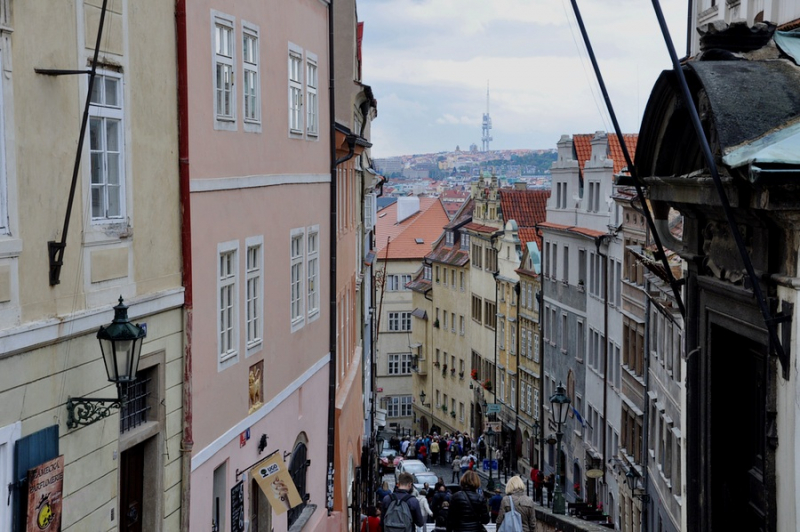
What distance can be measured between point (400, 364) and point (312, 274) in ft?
220

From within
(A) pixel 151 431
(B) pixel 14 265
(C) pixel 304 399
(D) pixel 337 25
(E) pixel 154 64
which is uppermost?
(D) pixel 337 25

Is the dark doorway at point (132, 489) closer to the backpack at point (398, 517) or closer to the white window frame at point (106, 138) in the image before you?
the white window frame at point (106, 138)

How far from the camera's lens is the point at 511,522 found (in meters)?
13.7

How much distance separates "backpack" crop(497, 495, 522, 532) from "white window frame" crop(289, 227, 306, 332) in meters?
5.00

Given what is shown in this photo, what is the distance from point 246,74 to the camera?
1488 cm

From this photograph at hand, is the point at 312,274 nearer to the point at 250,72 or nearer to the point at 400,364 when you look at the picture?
the point at 250,72

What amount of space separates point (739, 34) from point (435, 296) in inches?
2730

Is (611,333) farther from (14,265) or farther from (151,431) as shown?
(14,265)

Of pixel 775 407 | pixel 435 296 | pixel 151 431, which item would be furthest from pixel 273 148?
pixel 435 296

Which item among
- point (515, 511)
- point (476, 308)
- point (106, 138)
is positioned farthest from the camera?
point (476, 308)

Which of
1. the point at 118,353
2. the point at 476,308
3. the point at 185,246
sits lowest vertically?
the point at 476,308

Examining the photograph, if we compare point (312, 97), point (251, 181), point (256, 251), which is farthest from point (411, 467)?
point (251, 181)

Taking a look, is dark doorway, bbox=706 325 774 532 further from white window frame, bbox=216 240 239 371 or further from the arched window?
the arched window

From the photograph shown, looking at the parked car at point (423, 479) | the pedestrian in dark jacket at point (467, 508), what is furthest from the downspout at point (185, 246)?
the parked car at point (423, 479)
